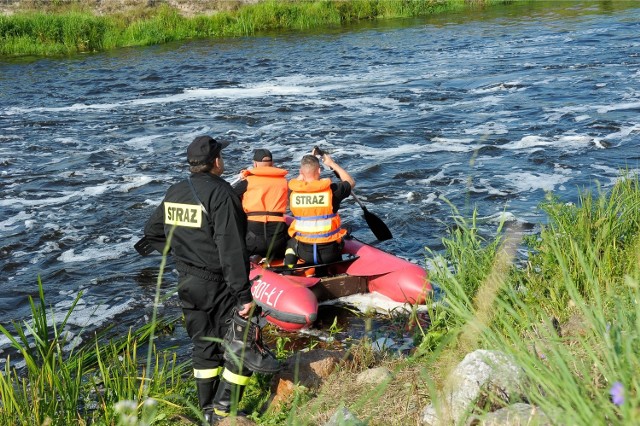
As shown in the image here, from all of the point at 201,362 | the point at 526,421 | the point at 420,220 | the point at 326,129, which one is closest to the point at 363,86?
the point at 326,129

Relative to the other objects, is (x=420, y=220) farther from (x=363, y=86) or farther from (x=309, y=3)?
(x=309, y=3)

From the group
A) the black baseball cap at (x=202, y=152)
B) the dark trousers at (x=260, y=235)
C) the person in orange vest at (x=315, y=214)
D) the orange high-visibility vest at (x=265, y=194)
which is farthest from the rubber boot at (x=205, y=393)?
the orange high-visibility vest at (x=265, y=194)

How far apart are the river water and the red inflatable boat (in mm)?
875

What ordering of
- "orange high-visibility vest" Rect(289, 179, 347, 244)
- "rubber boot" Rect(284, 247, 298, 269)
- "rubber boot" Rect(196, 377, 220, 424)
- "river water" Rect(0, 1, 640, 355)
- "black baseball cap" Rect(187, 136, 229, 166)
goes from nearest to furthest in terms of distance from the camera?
"black baseball cap" Rect(187, 136, 229, 166) → "rubber boot" Rect(196, 377, 220, 424) → "orange high-visibility vest" Rect(289, 179, 347, 244) → "rubber boot" Rect(284, 247, 298, 269) → "river water" Rect(0, 1, 640, 355)

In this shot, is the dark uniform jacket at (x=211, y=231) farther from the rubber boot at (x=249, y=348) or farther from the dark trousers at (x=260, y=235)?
the dark trousers at (x=260, y=235)

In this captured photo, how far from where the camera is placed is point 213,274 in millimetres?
5141

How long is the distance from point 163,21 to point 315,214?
2245cm

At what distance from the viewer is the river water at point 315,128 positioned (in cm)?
1028

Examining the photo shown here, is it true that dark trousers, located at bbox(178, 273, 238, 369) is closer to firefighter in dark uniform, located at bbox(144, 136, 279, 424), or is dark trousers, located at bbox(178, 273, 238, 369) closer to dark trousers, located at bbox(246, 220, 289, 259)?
firefighter in dark uniform, located at bbox(144, 136, 279, 424)

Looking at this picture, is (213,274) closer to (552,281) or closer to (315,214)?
(552,281)

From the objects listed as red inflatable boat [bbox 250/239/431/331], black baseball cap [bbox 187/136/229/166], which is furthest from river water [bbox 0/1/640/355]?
black baseball cap [bbox 187/136/229/166]

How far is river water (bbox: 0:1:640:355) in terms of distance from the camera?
405 inches

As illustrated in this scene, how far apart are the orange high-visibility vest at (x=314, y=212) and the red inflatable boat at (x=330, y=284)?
1.07 ft

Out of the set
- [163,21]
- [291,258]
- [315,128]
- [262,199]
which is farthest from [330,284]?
[163,21]
